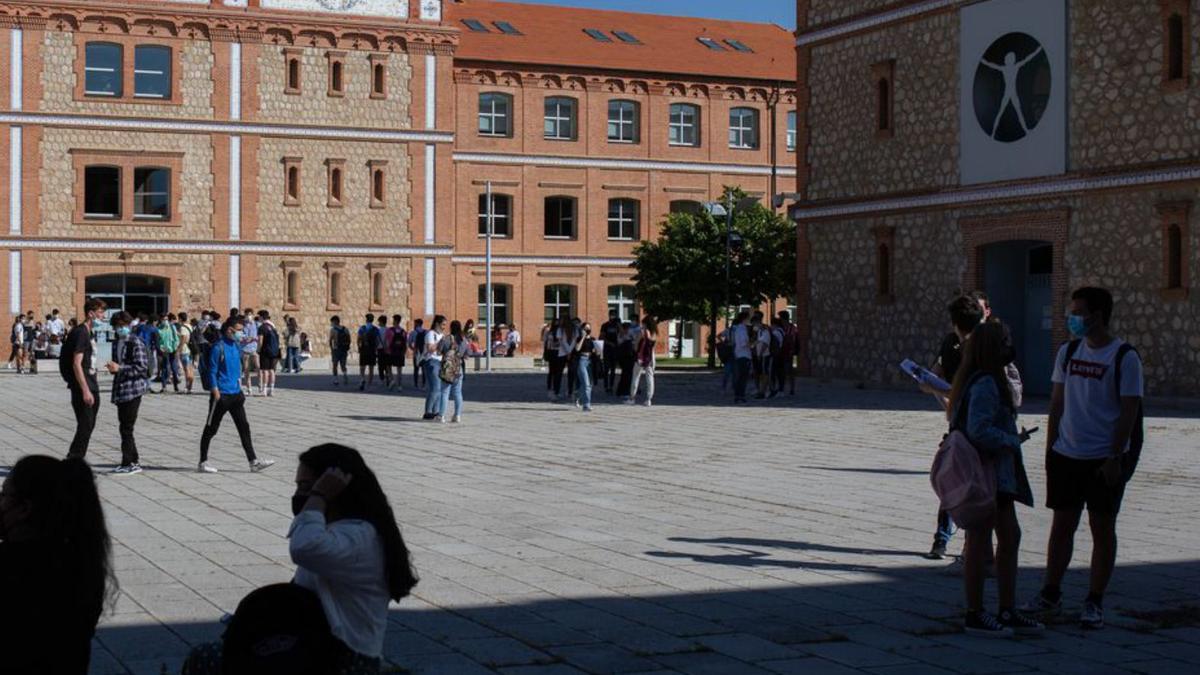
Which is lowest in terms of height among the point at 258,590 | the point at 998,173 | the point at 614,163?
the point at 258,590

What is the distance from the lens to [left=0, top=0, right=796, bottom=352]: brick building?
52.3 meters

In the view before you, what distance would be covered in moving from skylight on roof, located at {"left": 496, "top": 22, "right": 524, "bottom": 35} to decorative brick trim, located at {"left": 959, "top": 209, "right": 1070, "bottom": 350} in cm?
3369

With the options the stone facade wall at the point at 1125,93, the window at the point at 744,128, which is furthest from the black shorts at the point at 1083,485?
the window at the point at 744,128

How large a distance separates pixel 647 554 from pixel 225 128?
148 ft

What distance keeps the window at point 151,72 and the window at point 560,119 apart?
14853 mm

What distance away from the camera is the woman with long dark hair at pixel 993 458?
8359 mm

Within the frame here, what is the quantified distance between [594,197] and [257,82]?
14412 millimetres

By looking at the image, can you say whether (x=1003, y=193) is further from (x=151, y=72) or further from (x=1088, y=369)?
(x=151, y=72)

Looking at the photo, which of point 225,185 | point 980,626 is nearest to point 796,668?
point 980,626

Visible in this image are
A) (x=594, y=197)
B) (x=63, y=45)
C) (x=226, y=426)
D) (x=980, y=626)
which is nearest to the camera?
(x=980, y=626)

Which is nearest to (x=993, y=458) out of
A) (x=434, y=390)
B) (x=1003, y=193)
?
(x=434, y=390)

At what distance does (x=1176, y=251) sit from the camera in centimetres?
2809

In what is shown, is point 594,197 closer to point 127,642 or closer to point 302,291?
point 302,291

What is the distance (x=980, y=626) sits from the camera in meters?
8.33
